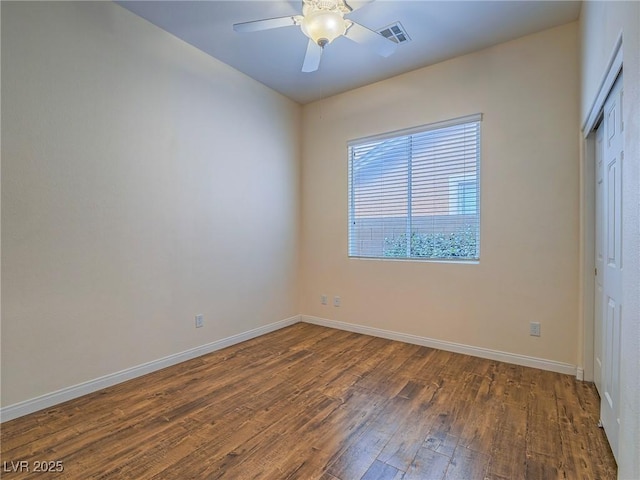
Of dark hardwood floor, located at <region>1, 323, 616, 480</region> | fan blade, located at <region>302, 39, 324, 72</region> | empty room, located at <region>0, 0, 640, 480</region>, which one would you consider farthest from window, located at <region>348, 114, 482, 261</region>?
fan blade, located at <region>302, 39, 324, 72</region>

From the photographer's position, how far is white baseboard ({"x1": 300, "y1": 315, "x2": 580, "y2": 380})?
271cm

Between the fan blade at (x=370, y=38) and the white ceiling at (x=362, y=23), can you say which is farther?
the white ceiling at (x=362, y=23)

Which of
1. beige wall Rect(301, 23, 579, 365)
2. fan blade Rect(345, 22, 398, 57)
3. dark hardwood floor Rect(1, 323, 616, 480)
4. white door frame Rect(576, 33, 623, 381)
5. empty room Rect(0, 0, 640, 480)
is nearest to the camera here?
dark hardwood floor Rect(1, 323, 616, 480)

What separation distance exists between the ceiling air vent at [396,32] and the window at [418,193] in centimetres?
89

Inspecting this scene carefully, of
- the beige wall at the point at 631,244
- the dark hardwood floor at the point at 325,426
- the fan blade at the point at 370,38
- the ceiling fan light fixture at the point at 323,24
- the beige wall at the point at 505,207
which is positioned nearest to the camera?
the beige wall at the point at 631,244

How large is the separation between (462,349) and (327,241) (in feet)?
6.57

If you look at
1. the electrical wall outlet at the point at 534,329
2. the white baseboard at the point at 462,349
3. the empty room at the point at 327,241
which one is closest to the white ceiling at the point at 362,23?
the empty room at the point at 327,241

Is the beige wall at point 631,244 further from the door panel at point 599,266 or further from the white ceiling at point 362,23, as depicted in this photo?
the white ceiling at point 362,23

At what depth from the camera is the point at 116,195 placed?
8.27 ft

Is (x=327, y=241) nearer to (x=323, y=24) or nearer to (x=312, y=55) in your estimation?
(x=312, y=55)

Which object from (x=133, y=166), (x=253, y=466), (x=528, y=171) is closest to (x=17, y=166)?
(x=133, y=166)

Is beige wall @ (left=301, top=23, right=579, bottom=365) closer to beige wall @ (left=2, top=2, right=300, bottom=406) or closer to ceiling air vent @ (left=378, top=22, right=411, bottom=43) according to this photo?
ceiling air vent @ (left=378, top=22, right=411, bottom=43)

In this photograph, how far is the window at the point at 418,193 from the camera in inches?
125

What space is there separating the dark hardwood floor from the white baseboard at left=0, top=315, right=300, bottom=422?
6 cm
